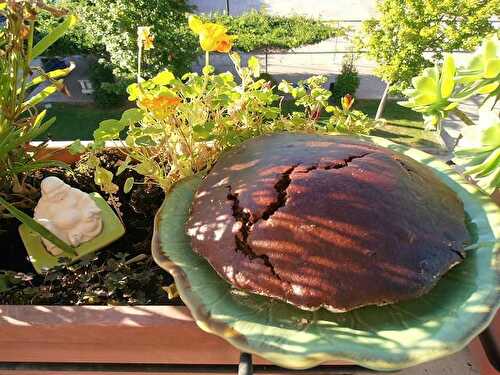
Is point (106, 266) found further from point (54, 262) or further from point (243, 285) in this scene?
point (243, 285)

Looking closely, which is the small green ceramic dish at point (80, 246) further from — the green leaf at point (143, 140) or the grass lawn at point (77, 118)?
the grass lawn at point (77, 118)

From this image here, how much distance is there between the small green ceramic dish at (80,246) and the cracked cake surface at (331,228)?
24 centimetres

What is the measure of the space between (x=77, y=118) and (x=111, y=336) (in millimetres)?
4574

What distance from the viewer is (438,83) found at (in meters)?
0.64

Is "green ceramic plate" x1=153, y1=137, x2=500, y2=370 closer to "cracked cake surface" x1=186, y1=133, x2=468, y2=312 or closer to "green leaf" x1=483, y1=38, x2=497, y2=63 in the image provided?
"cracked cake surface" x1=186, y1=133, x2=468, y2=312

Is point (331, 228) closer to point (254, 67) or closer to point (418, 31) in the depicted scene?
point (254, 67)

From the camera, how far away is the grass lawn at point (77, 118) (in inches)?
172

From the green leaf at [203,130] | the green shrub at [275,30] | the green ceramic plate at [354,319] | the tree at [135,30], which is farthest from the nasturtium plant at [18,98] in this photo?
the green shrub at [275,30]

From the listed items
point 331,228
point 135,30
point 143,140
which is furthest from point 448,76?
point 135,30

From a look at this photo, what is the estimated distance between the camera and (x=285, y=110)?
477 centimetres

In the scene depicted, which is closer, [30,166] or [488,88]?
[488,88]

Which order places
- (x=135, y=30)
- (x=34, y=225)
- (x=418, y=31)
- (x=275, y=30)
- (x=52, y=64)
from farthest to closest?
(x=275, y=30) < (x=52, y=64) < (x=135, y=30) < (x=418, y=31) < (x=34, y=225)

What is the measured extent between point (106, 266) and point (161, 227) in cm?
19

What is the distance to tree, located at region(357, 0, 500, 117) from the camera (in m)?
3.33
